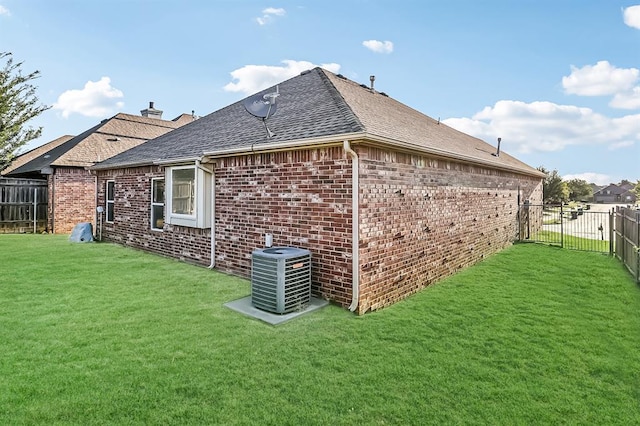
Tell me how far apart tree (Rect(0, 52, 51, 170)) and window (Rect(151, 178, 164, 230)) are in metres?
11.0

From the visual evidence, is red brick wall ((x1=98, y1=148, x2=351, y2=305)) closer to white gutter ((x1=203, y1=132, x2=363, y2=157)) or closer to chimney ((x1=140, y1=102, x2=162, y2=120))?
white gutter ((x1=203, y1=132, x2=363, y2=157))

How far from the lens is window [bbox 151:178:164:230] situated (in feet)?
30.7

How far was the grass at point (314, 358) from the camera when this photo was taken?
9.07ft

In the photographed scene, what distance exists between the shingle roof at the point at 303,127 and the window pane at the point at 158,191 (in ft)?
2.09

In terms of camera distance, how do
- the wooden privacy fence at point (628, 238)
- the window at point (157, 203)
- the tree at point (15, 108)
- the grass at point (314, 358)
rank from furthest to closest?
the tree at point (15, 108) → the window at point (157, 203) → the wooden privacy fence at point (628, 238) → the grass at point (314, 358)

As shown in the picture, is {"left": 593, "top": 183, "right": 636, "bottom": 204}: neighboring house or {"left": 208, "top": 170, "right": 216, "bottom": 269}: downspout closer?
{"left": 208, "top": 170, "right": 216, "bottom": 269}: downspout

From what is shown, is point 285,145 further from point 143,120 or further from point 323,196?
point 143,120

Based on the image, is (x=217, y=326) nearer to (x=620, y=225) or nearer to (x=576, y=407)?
(x=576, y=407)

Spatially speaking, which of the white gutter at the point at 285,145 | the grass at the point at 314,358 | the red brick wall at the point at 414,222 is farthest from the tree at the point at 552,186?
the white gutter at the point at 285,145

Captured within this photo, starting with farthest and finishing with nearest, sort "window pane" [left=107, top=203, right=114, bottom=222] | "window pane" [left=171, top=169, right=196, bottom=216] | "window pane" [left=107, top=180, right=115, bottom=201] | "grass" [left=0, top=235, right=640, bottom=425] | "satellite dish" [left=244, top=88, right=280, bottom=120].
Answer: "window pane" [left=107, top=203, right=114, bottom=222] → "window pane" [left=107, top=180, right=115, bottom=201] → "window pane" [left=171, top=169, right=196, bottom=216] → "satellite dish" [left=244, top=88, right=280, bottom=120] → "grass" [left=0, top=235, right=640, bottom=425]

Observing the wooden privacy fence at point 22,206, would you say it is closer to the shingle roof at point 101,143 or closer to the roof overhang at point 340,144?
the shingle roof at point 101,143

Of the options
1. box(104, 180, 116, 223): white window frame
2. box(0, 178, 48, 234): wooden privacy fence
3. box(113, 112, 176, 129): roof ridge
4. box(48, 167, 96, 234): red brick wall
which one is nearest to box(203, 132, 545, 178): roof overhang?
box(104, 180, 116, 223): white window frame

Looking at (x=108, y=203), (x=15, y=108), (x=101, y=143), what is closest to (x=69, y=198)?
(x=101, y=143)

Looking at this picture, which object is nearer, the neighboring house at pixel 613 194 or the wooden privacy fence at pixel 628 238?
the wooden privacy fence at pixel 628 238
